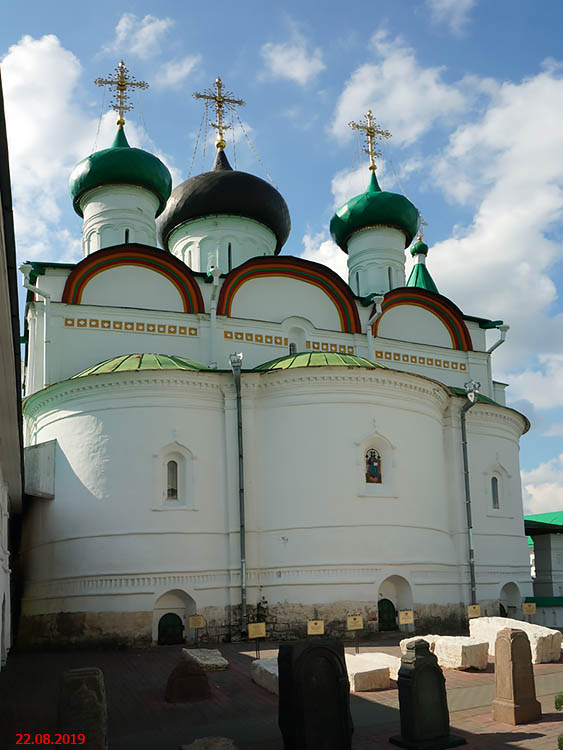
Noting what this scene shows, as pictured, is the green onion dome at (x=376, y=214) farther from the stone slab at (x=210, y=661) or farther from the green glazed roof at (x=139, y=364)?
the stone slab at (x=210, y=661)

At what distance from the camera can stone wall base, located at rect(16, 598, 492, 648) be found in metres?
11.8

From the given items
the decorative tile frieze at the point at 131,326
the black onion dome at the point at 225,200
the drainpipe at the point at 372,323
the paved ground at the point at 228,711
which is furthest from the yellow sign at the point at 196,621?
the black onion dome at the point at 225,200

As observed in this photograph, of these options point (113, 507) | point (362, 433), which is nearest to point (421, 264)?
point (362, 433)

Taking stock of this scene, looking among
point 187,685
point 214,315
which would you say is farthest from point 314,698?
point 214,315

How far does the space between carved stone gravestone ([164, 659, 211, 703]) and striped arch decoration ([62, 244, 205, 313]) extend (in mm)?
8501

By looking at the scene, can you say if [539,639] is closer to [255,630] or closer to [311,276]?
[255,630]

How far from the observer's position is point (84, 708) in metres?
4.82

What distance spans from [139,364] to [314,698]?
26.7 feet

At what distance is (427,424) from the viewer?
13680 mm

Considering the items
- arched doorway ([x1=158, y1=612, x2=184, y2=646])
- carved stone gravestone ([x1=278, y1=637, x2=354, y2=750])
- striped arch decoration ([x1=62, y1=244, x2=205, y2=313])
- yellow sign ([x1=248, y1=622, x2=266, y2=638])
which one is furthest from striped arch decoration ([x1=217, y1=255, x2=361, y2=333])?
carved stone gravestone ([x1=278, y1=637, x2=354, y2=750])

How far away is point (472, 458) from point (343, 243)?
7.18 meters

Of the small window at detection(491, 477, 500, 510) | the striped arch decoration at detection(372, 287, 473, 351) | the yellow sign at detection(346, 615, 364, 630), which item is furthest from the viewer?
the striped arch decoration at detection(372, 287, 473, 351)

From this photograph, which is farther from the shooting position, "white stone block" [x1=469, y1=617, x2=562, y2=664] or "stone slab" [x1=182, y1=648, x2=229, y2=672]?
"white stone block" [x1=469, y1=617, x2=562, y2=664]

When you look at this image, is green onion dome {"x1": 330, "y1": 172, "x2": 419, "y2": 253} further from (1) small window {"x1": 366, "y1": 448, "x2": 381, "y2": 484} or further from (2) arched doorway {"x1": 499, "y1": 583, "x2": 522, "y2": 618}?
(2) arched doorway {"x1": 499, "y1": 583, "x2": 522, "y2": 618}
